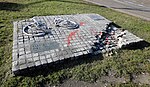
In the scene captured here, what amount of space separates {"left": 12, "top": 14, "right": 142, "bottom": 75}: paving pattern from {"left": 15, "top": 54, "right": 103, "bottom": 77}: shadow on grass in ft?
0.27

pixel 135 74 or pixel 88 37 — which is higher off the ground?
pixel 88 37

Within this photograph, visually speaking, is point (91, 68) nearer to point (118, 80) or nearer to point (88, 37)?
point (118, 80)

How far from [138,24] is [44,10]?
239 inches

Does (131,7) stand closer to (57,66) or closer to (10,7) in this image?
(10,7)

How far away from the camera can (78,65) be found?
17.9 ft

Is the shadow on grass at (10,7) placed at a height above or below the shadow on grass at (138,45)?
above

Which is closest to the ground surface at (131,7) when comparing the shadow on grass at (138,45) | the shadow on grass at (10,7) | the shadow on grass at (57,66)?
the shadow on grass at (138,45)

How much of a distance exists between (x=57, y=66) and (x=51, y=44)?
117 cm

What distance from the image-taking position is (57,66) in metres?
5.34

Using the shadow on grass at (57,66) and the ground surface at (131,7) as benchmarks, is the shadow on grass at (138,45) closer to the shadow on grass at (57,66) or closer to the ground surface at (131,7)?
the shadow on grass at (57,66)

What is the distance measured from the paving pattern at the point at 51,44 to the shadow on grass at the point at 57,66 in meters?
0.08

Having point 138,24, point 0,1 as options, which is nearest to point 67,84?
point 138,24

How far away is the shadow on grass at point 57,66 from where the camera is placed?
16.3 feet

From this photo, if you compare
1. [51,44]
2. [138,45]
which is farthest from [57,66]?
[138,45]
